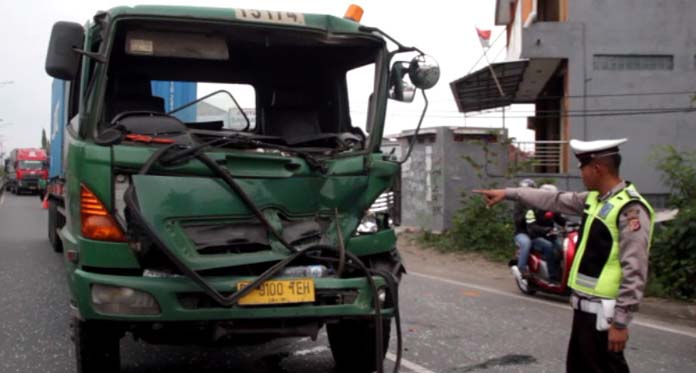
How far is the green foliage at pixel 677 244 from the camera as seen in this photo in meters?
8.96

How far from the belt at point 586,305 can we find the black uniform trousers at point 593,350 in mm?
21

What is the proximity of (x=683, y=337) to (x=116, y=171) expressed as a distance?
18.1ft

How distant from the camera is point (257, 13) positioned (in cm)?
477

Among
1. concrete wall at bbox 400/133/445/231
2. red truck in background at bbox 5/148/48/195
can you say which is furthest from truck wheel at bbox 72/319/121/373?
red truck in background at bbox 5/148/48/195

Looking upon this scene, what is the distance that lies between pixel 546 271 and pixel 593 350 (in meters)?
5.23

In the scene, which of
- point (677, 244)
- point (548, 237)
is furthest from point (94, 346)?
point (677, 244)

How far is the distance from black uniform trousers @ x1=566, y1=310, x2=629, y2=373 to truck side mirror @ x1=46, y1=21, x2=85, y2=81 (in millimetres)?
3306

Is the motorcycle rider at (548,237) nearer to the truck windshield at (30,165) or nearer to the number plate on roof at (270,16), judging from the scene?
the number plate on roof at (270,16)

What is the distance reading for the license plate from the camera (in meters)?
4.04

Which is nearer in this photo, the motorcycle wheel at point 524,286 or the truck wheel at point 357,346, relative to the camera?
the truck wheel at point 357,346

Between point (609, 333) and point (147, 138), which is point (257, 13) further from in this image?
point (609, 333)

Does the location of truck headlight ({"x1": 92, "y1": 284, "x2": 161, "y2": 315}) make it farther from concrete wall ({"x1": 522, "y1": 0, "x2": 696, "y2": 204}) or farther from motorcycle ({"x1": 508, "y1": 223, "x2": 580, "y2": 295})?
concrete wall ({"x1": 522, "y1": 0, "x2": 696, "y2": 204})

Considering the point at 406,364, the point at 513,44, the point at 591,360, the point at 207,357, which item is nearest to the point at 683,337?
the point at 406,364

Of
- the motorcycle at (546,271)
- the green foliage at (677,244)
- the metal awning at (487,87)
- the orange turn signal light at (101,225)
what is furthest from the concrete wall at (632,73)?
the orange turn signal light at (101,225)
